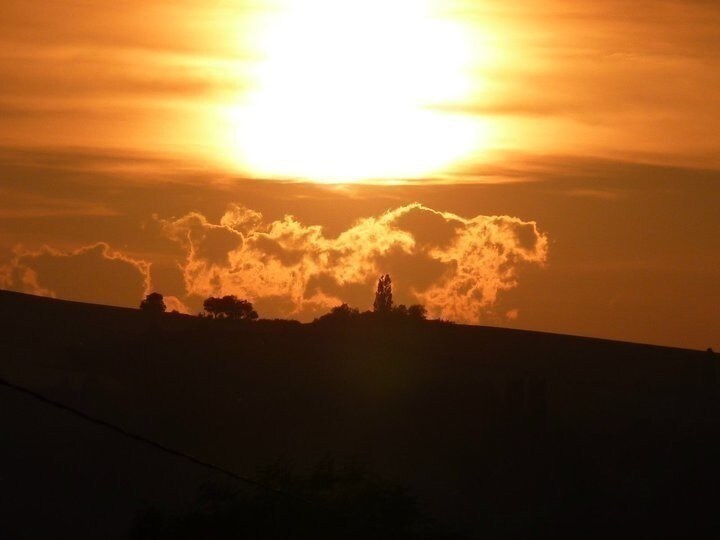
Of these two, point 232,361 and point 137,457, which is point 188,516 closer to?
point 137,457

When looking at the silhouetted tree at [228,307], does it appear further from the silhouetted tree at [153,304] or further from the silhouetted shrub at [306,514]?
the silhouetted shrub at [306,514]

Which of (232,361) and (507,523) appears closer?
(507,523)

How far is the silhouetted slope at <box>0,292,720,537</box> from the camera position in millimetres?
78312

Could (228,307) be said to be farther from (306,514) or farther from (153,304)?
(306,514)

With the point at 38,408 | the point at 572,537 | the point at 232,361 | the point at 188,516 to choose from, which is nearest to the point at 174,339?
the point at 232,361

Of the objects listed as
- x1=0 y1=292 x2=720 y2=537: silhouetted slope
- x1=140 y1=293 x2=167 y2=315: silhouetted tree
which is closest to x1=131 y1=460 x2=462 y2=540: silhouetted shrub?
x1=0 y1=292 x2=720 y2=537: silhouetted slope

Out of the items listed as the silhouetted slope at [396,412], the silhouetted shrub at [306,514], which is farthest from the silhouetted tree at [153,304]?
the silhouetted shrub at [306,514]

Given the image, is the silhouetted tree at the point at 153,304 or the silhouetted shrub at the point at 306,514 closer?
the silhouetted shrub at the point at 306,514

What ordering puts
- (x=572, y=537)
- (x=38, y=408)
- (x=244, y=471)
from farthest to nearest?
(x=38, y=408) → (x=244, y=471) → (x=572, y=537)

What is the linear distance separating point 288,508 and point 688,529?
140 ft

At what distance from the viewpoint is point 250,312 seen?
122 metres

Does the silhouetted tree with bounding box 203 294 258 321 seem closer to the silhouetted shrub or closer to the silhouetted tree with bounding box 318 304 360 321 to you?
the silhouetted tree with bounding box 318 304 360 321

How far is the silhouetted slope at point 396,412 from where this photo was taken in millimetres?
78312

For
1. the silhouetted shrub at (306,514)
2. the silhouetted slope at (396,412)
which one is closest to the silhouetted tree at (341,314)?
the silhouetted slope at (396,412)
